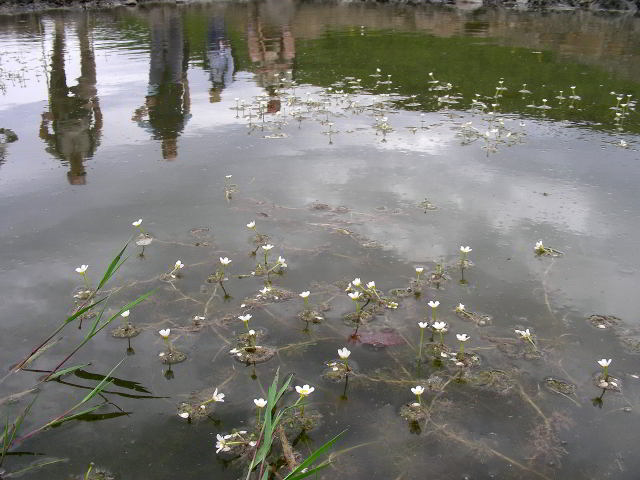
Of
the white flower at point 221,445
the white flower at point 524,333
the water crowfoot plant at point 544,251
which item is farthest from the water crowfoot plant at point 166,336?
the water crowfoot plant at point 544,251

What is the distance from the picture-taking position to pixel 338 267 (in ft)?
16.5

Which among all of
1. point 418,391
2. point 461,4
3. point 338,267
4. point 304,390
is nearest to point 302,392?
point 304,390

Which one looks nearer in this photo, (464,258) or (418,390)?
(418,390)

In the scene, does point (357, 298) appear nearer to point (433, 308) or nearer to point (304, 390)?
point (433, 308)

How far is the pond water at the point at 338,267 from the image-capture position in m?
3.32

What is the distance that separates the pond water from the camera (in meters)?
3.32

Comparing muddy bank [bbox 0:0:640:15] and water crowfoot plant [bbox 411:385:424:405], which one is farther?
muddy bank [bbox 0:0:640:15]

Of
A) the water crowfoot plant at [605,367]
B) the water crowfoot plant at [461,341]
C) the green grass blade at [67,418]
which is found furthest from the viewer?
the water crowfoot plant at [461,341]

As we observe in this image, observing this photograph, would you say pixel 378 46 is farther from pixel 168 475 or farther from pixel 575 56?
pixel 168 475

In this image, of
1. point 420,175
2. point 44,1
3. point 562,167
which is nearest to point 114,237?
point 420,175

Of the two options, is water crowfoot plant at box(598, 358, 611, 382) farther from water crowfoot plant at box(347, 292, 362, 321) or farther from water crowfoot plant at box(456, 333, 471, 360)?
water crowfoot plant at box(347, 292, 362, 321)

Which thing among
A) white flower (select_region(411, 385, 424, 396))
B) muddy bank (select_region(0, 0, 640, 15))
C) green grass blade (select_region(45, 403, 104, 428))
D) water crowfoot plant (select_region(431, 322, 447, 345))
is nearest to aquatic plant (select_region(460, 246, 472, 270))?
water crowfoot plant (select_region(431, 322, 447, 345))

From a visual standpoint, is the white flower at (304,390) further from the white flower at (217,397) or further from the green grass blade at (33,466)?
the green grass blade at (33,466)

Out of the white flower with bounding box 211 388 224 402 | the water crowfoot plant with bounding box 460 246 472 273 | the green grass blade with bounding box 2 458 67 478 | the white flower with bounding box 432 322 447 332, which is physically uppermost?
the water crowfoot plant with bounding box 460 246 472 273
